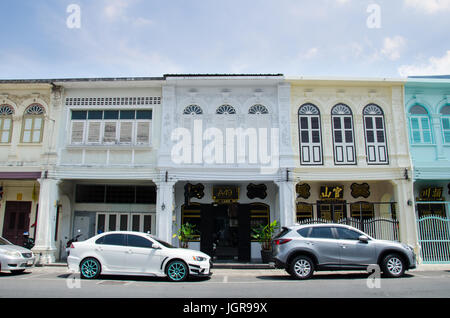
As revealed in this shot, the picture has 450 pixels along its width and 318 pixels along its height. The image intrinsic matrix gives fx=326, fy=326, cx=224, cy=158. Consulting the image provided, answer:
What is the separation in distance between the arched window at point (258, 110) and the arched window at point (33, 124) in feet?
32.4

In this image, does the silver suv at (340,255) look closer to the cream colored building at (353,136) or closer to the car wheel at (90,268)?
the cream colored building at (353,136)

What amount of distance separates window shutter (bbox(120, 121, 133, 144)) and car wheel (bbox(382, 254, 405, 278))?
11.4 metres

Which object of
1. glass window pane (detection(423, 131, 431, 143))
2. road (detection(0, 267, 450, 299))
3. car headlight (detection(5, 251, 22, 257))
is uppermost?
glass window pane (detection(423, 131, 431, 143))

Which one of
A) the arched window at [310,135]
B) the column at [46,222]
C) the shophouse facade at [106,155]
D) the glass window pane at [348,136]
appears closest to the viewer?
the column at [46,222]

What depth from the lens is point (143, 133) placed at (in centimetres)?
1520

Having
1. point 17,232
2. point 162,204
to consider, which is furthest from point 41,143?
point 162,204

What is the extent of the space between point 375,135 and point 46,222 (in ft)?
50.6

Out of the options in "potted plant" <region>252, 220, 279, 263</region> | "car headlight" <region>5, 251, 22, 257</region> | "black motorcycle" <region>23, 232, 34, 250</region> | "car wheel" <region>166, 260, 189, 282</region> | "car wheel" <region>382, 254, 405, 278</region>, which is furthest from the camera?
"black motorcycle" <region>23, 232, 34, 250</region>

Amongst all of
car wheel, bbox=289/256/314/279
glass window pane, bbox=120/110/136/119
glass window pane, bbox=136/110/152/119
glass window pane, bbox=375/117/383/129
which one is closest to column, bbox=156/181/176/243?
glass window pane, bbox=136/110/152/119

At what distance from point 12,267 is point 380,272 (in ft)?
38.6

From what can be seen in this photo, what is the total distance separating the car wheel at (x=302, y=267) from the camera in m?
9.85

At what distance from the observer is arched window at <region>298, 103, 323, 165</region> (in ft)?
49.2

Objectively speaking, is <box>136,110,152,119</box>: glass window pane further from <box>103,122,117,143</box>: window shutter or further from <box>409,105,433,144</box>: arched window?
<box>409,105,433,144</box>: arched window

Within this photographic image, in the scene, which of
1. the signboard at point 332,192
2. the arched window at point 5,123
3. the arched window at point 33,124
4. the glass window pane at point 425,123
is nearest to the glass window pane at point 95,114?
the arched window at point 33,124
